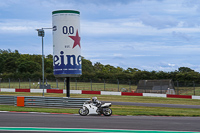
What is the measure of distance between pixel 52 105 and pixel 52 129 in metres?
12.4

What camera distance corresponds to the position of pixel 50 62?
125 metres

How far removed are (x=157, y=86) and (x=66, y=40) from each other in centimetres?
2622

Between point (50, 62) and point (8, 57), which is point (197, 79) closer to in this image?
point (50, 62)

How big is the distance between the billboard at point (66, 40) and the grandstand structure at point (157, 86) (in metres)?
24.1

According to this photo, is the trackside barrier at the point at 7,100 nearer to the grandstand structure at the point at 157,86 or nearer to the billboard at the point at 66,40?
the billboard at the point at 66,40

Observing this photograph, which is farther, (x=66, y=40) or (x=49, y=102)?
(x=49, y=102)

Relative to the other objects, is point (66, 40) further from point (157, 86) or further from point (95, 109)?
point (157, 86)

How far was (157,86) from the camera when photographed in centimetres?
4797

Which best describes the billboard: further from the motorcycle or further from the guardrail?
the motorcycle

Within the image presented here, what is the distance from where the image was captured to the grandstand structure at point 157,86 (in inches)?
1852

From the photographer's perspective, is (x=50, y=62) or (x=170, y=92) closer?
(x=170, y=92)

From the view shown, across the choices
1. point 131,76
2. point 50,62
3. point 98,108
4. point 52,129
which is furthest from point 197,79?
point 50,62

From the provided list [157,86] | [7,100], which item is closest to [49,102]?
[7,100]

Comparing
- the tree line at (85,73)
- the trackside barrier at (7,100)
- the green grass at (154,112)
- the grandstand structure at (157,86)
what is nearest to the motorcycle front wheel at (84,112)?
the green grass at (154,112)
